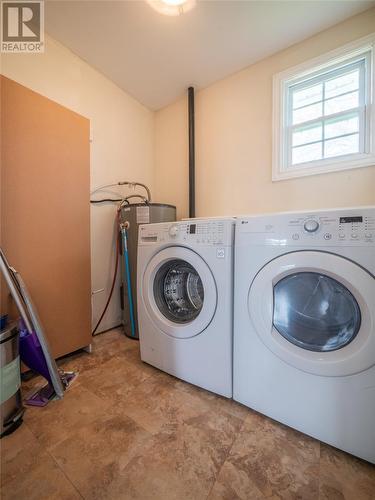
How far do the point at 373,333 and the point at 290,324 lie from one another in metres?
0.27

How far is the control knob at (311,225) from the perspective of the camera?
77 cm

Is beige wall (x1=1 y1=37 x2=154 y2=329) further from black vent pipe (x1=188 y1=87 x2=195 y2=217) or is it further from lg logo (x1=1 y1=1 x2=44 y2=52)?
black vent pipe (x1=188 y1=87 x2=195 y2=217)

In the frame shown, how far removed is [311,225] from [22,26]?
2.18 meters

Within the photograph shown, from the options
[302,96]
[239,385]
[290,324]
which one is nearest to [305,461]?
[239,385]

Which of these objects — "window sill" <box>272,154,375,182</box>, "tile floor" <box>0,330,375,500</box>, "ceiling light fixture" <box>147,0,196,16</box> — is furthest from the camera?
"window sill" <box>272,154,375,182</box>

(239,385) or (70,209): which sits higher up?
(70,209)

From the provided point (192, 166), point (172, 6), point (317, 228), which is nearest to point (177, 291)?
point (317, 228)

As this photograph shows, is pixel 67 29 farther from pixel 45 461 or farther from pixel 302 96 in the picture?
pixel 45 461

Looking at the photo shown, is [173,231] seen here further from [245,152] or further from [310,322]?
[245,152]

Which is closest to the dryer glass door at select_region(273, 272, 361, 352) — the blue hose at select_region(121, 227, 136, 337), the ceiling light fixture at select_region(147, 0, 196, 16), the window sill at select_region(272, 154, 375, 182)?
the window sill at select_region(272, 154, 375, 182)

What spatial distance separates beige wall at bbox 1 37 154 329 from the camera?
1.46m

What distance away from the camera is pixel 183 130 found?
7.04ft

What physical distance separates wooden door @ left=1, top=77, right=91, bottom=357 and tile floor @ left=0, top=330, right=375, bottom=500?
19.0 inches

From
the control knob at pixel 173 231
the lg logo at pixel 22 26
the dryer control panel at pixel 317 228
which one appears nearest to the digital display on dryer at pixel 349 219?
the dryer control panel at pixel 317 228
